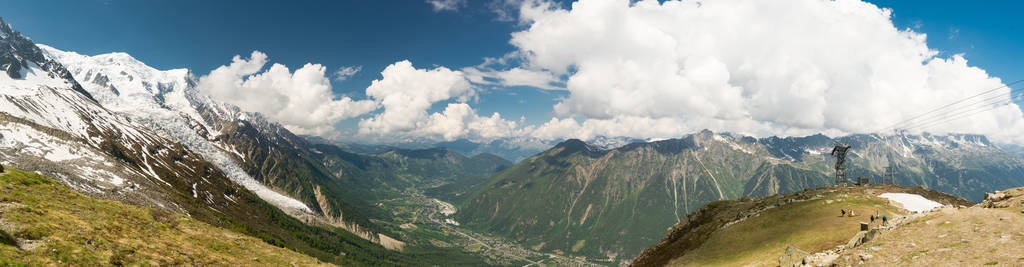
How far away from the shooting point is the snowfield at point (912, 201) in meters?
55.5

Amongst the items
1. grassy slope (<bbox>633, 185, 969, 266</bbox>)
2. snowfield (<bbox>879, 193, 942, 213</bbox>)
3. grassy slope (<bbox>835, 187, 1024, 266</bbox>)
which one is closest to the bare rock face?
grassy slope (<bbox>835, 187, 1024, 266</bbox>)

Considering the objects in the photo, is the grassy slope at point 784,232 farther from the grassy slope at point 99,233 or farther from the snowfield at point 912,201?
the grassy slope at point 99,233

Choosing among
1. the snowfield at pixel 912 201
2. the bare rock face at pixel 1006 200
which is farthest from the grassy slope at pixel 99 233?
the snowfield at pixel 912 201

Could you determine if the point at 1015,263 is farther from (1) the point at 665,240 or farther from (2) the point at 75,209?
(2) the point at 75,209

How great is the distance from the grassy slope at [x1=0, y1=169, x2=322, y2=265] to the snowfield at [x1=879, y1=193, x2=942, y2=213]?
308 feet

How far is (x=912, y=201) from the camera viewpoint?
2330 inches

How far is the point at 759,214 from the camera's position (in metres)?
64.0

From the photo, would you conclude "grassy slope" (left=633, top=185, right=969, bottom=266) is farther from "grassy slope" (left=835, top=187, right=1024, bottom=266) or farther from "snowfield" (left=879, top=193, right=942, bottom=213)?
"grassy slope" (left=835, top=187, right=1024, bottom=266)

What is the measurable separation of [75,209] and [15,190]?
169 inches

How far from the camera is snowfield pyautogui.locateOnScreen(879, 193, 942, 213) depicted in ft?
182

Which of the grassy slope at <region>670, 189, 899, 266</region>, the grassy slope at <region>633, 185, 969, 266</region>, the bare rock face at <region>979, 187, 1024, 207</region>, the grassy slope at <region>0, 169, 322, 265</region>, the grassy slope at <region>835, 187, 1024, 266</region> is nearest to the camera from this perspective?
the grassy slope at <region>835, 187, 1024, 266</region>

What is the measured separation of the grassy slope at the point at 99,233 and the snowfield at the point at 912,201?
94.0 meters

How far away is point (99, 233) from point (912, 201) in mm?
107707

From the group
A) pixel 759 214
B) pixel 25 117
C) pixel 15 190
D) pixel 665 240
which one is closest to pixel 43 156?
pixel 25 117
